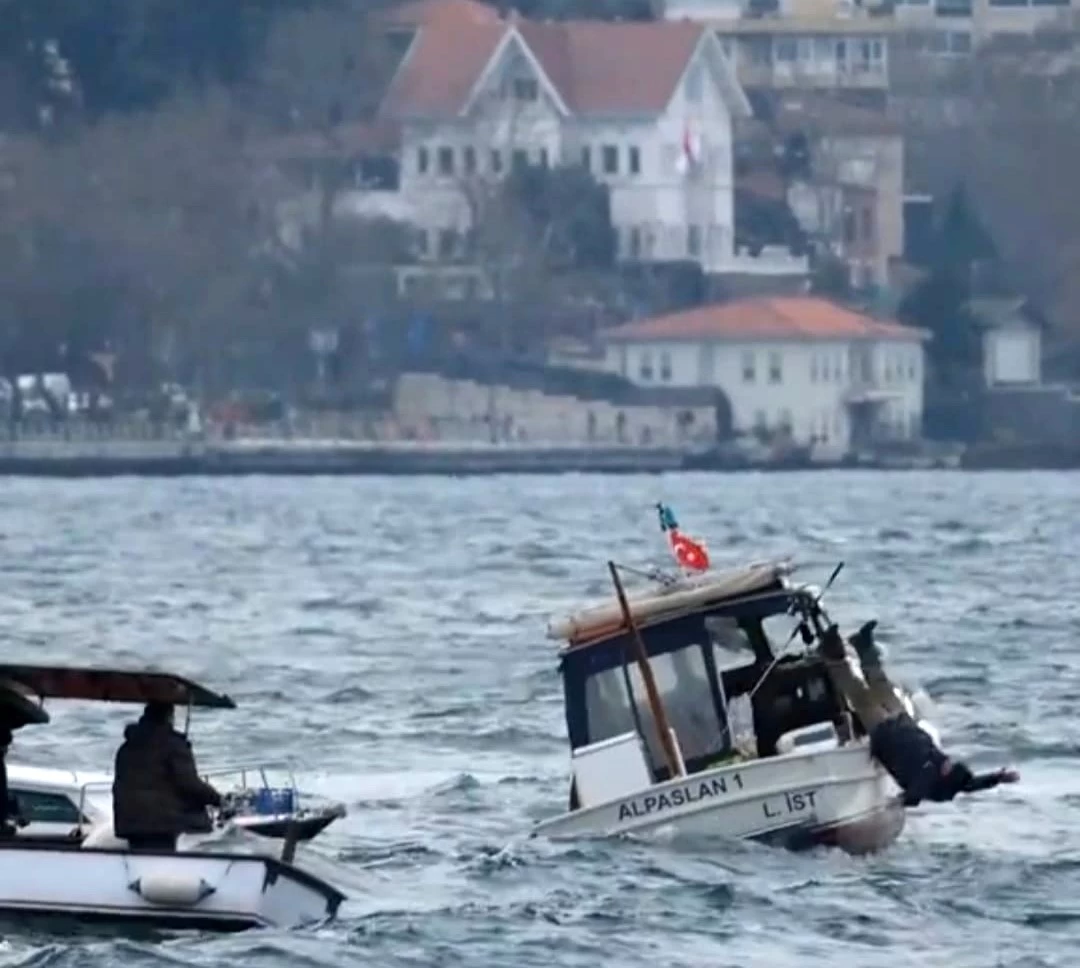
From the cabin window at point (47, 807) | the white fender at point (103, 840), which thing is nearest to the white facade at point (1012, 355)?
the cabin window at point (47, 807)

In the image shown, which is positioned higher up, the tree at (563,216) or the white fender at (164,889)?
the tree at (563,216)

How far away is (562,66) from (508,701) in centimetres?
11438

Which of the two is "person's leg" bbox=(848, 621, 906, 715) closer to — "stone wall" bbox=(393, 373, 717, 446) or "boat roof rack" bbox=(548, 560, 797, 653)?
"boat roof rack" bbox=(548, 560, 797, 653)

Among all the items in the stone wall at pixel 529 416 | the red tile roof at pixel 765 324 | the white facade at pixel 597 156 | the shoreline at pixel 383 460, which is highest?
the white facade at pixel 597 156

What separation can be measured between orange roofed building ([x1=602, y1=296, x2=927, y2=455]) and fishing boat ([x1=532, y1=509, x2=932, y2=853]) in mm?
103363

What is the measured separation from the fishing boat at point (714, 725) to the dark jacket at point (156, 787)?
4235mm

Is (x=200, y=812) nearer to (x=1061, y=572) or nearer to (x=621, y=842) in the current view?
(x=621, y=842)

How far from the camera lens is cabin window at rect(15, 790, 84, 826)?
26744mm

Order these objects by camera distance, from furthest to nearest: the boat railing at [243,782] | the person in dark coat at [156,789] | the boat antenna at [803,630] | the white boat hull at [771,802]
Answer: the boat antenna at [803,630] < the white boat hull at [771,802] < the boat railing at [243,782] < the person in dark coat at [156,789]

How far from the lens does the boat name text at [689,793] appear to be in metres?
27.7

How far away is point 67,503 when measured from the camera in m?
101

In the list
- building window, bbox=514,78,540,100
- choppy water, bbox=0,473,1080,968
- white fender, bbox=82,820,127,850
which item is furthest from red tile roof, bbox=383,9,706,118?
white fender, bbox=82,820,127,850

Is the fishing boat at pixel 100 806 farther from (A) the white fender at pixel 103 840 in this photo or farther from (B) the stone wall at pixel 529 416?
(B) the stone wall at pixel 529 416

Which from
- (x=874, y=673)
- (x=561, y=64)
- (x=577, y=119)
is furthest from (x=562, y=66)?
(x=874, y=673)
